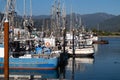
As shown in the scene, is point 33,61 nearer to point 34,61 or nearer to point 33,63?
point 34,61

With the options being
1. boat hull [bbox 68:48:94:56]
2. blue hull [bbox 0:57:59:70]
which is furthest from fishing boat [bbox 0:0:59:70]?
boat hull [bbox 68:48:94:56]

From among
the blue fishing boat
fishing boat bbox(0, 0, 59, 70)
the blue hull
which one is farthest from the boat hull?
the blue hull

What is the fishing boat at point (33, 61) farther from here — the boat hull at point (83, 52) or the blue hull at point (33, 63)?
the boat hull at point (83, 52)

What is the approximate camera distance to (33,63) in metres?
51.1

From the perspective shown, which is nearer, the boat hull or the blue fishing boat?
the blue fishing boat

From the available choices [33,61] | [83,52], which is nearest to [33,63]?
[33,61]

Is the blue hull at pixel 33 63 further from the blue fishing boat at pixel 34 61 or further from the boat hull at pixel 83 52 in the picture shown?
the boat hull at pixel 83 52

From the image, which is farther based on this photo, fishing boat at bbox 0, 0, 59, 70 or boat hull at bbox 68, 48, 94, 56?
boat hull at bbox 68, 48, 94, 56

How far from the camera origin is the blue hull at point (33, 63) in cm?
5081

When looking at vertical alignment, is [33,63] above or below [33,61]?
below

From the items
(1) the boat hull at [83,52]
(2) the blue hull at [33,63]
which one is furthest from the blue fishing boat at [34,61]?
(1) the boat hull at [83,52]

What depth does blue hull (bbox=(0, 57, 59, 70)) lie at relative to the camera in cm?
5081

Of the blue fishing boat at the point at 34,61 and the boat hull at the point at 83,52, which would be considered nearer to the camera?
the blue fishing boat at the point at 34,61

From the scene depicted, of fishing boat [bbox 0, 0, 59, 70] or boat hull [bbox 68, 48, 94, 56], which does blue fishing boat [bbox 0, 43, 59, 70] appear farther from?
boat hull [bbox 68, 48, 94, 56]
